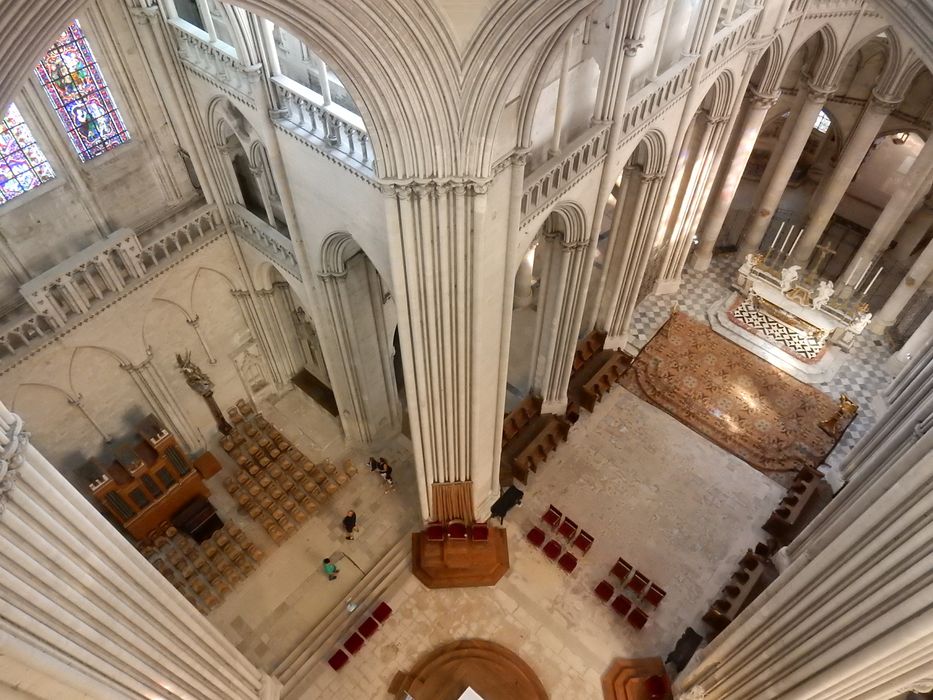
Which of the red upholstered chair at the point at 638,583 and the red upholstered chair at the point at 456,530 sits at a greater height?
the red upholstered chair at the point at 638,583

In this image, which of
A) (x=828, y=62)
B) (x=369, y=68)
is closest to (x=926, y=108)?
(x=828, y=62)

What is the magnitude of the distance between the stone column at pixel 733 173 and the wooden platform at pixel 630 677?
1089 centimetres

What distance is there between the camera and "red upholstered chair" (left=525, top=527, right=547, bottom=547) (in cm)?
1296

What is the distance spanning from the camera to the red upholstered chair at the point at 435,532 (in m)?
12.6

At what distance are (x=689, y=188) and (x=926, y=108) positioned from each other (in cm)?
604

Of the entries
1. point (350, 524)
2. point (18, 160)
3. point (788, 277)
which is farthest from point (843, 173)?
point (18, 160)

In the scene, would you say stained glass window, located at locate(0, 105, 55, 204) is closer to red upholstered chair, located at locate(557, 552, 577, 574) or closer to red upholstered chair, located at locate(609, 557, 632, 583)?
red upholstered chair, located at locate(557, 552, 577, 574)

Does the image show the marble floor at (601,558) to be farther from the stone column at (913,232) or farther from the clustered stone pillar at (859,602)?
the stone column at (913,232)

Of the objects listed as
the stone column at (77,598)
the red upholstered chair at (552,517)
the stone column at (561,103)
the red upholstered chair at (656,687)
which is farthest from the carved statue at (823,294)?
the stone column at (77,598)

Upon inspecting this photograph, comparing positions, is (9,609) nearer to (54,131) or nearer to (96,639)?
(96,639)

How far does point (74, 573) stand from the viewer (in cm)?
586

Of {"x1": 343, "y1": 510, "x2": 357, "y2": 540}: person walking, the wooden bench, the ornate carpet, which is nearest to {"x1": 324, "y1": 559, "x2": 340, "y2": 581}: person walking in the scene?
{"x1": 343, "y1": 510, "x2": 357, "y2": 540}: person walking

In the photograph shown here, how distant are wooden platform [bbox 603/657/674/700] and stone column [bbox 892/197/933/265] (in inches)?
508

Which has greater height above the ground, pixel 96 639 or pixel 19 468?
pixel 19 468
